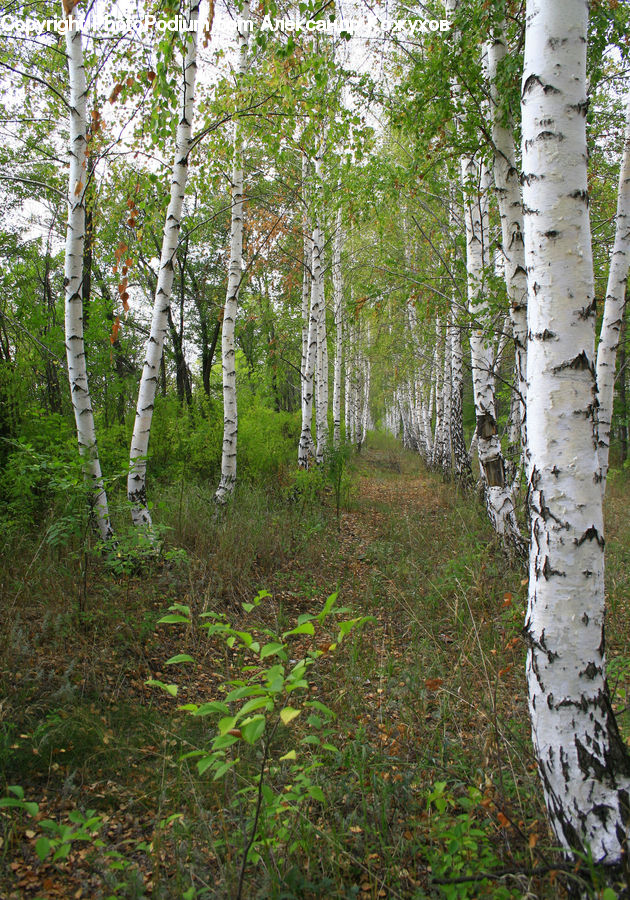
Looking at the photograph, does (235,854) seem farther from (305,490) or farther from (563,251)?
(305,490)

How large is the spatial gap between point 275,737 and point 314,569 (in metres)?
2.88

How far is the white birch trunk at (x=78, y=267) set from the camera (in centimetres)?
434

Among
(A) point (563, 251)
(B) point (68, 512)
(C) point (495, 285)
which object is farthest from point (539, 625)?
(C) point (495, 285)

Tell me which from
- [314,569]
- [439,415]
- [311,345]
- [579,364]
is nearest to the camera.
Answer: [579,364]

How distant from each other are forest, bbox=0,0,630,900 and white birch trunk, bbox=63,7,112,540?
3 cm

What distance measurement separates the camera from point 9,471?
4.64 meters

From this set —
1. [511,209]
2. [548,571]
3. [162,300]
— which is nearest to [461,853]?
[548,571]

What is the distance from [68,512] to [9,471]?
42.1 inches

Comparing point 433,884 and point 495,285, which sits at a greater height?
point 495,285

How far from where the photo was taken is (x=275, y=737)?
297 cm

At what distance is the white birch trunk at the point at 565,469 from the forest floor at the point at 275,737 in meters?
0.28

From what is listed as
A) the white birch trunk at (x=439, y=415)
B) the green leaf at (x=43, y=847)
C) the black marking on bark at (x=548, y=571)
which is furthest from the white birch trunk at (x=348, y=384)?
the green leaf at (x=43, y=847)

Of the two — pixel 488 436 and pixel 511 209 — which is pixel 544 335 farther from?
pixel 488 436

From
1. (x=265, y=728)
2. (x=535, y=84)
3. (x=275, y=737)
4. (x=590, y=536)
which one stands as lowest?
(x=275, y=737)
